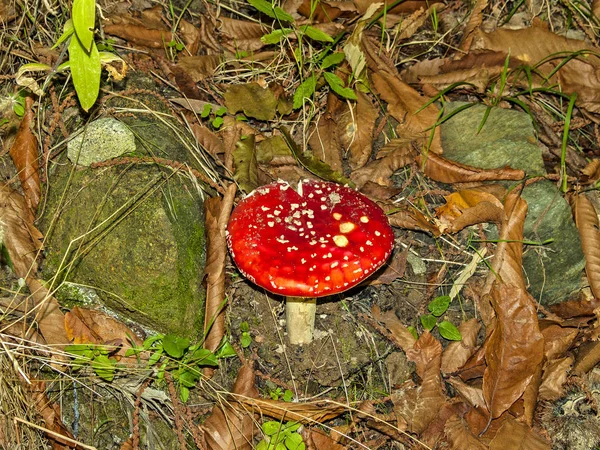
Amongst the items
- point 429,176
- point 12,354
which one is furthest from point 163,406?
point 429,176

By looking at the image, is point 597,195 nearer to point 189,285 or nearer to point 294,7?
point 294,7

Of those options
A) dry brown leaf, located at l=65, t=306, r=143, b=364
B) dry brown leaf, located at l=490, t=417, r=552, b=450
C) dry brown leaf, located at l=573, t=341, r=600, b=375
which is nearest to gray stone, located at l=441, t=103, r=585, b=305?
dry brown leaf, located at l=573, t=341, r=600, b=375

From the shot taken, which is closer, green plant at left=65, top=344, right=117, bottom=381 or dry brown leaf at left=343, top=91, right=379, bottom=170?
green plant at left=65, top=344, right=117, bottom=381

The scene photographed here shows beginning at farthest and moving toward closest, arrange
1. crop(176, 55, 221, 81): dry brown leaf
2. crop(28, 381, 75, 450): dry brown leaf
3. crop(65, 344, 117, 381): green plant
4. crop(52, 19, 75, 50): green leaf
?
crop(176, 55, 221, 81): dry brown leaf, crop(65, 344, 117, 381): green plant, crop(28, 381, 75, 450): dry brown leaf, crop(52, 19, 75, 50): green leaf

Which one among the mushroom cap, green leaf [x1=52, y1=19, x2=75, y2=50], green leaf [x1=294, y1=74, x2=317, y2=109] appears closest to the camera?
green leaf [x1=52, y1=19, x2=75, y2=50]

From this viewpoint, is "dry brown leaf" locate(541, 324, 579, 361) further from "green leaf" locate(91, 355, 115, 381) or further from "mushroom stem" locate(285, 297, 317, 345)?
"green leaf" locate(91, 355, 115, 381)

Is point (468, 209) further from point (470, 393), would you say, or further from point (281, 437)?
point (281, 437)
